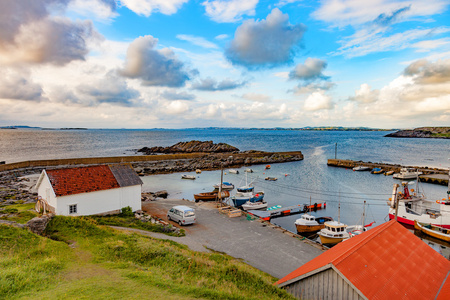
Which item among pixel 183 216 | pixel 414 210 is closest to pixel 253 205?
pixel 183 216

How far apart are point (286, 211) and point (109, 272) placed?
2782 cm

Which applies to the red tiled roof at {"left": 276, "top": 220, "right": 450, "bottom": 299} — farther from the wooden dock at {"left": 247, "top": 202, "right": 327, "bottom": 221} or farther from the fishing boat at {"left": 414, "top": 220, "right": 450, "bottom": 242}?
the fishing boat at {"left": 414, "top": 220, "right": 450, "bottom": 242}

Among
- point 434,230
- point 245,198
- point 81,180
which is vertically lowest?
point 434,230

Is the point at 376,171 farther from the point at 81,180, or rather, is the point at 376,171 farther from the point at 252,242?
the point at 81,180

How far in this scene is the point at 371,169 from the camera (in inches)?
2837

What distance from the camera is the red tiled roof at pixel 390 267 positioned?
914 cm

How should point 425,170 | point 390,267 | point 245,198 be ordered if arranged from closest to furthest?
1. point 390,267
2. point 245,198
3. point 425,170

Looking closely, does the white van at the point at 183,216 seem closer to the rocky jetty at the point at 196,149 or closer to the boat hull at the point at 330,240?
the boat hull at the point at 330,240

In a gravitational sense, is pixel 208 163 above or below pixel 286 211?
above

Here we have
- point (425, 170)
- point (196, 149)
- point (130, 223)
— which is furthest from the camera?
point (196, 149)

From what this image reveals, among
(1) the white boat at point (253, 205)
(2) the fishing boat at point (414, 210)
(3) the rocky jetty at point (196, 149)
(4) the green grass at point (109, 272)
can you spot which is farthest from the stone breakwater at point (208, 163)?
(4) the green grass at point (109, 272)

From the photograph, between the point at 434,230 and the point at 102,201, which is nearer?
the point at 102,201

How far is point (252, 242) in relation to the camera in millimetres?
21219

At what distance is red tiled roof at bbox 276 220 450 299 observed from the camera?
914cm
